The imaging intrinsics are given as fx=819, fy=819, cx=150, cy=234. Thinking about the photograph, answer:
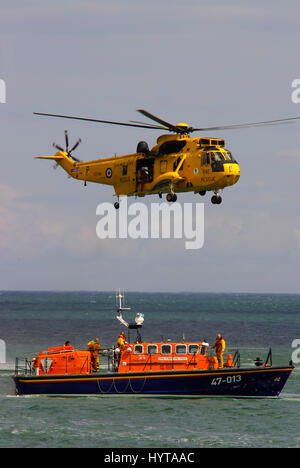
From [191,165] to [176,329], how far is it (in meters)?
61.4

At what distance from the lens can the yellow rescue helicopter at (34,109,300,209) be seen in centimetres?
4150

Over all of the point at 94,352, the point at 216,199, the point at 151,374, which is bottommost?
the point at 151,374

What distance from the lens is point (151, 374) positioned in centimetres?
4212

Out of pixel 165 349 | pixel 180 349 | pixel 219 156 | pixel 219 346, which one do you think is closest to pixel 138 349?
pixel 165 349

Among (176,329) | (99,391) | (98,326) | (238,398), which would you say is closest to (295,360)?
(238,398)

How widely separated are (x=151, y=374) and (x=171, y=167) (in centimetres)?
1086

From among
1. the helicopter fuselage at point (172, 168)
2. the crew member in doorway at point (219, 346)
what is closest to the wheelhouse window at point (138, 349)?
the crew member in doorway at point (219, 346)

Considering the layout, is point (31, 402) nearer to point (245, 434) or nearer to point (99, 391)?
point (99, 391)

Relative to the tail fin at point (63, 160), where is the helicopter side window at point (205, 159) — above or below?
below

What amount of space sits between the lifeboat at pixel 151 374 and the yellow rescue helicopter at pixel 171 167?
6.44m

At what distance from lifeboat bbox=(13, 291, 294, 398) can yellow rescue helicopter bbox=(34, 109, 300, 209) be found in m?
6.44

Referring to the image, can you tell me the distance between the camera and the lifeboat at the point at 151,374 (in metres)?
42.3

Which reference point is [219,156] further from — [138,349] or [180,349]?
[138,349]

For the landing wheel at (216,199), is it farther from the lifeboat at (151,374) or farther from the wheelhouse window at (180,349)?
the wheelhouse window at (180,349)
